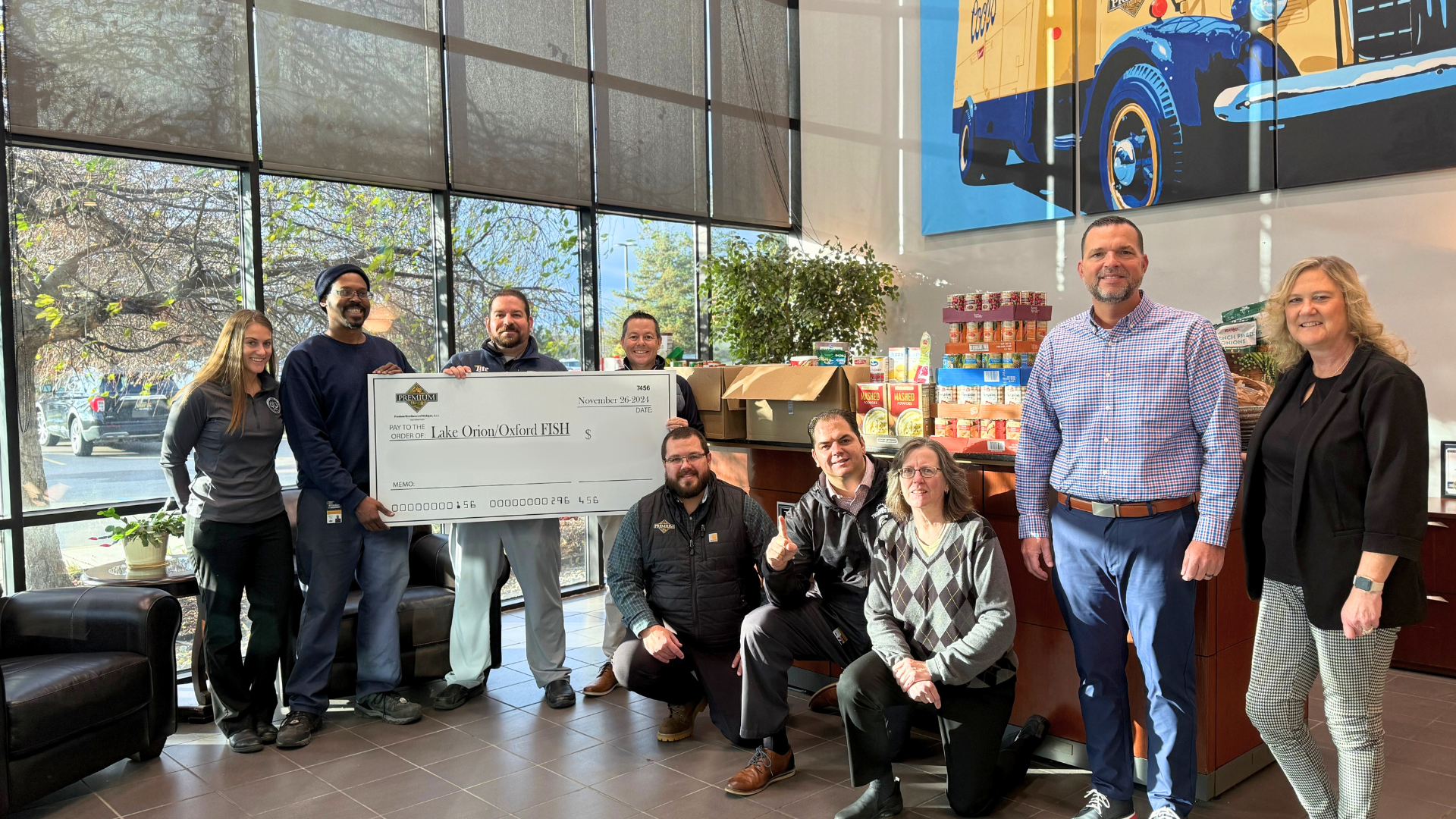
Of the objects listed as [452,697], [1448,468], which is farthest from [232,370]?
[1448,468]

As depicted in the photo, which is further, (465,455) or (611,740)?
(465,455)

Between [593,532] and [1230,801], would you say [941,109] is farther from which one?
[1230,801]

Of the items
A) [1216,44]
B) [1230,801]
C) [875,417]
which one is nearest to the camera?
[1230,801]

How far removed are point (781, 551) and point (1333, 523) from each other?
61.2 inches

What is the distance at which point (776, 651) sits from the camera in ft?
10.6

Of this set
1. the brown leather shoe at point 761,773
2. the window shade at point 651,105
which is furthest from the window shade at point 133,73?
the brown leather shoe at point 761,773

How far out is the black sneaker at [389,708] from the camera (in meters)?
3.82

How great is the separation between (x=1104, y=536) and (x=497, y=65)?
174 inches

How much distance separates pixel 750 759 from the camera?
3311 millimetres

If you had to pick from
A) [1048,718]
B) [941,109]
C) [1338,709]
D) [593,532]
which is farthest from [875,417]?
[941,109]

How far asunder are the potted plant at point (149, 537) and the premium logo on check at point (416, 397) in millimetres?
969

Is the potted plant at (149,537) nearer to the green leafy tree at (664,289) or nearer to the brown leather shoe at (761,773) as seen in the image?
the brown leather shoe at (761,773)

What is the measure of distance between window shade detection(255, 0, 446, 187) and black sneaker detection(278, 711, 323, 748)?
2594 millimetres

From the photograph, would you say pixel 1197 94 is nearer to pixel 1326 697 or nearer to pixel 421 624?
pixel 1326 697
